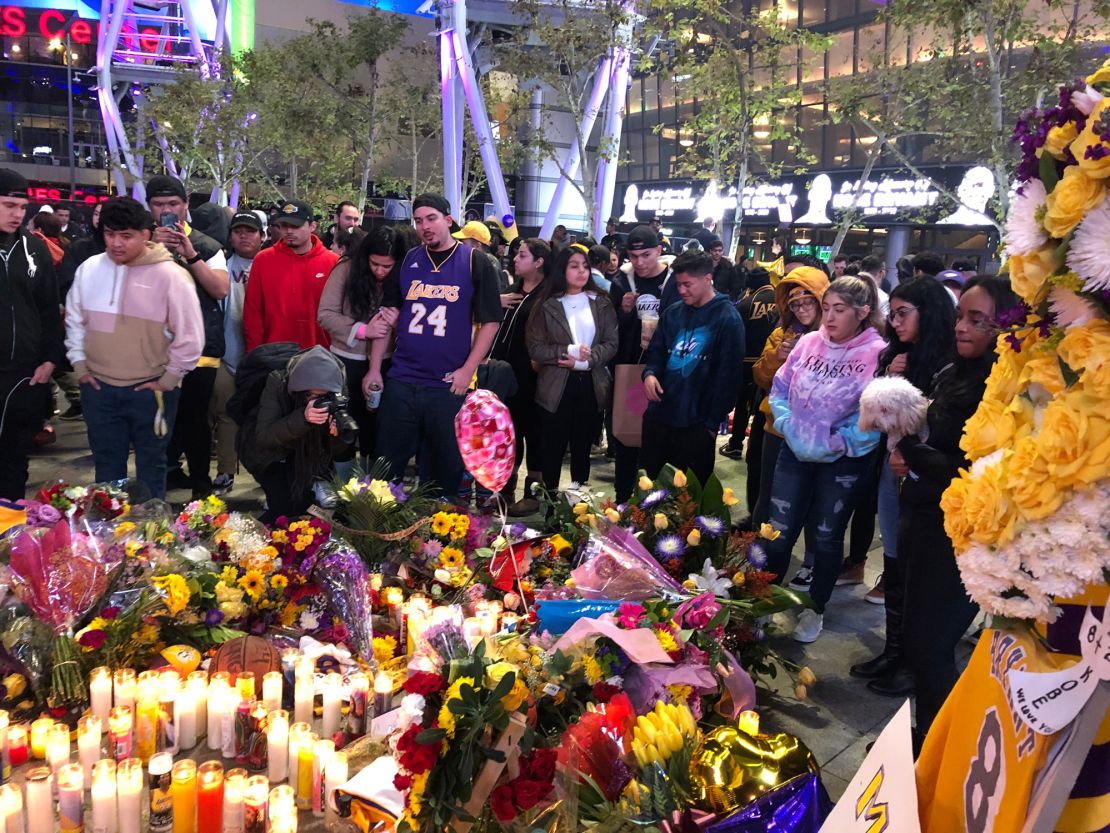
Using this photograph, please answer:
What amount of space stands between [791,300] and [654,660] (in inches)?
107

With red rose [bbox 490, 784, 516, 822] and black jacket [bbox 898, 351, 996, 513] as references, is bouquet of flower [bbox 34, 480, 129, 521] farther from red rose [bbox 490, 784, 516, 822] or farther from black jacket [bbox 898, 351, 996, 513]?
black jacket [bbox 898, 351, 996, 513]

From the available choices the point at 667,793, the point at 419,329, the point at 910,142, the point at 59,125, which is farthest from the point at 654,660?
the point at 59,125

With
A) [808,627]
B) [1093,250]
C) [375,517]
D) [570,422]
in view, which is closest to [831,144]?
[570,422]

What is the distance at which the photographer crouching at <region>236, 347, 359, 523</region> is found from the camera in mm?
3850

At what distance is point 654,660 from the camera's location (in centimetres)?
241

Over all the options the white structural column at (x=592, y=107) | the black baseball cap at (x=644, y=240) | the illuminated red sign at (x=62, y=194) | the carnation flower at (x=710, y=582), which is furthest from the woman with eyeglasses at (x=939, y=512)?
the illuminated red sign at (x=62, y=194)

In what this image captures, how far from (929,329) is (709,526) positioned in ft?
4.15

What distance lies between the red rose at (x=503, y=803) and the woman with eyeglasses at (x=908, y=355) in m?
2.24

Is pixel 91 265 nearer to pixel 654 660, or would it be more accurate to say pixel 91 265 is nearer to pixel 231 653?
pixel 231 653

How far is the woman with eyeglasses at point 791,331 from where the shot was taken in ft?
14.4

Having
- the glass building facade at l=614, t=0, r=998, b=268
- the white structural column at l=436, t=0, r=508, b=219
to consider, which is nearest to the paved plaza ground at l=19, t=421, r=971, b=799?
the white structural column at l=436, t=0, r=508, b=219

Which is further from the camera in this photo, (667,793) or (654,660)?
(654,660)

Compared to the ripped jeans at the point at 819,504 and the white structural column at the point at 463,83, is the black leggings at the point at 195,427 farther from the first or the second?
the white structural column at the point at 463,83

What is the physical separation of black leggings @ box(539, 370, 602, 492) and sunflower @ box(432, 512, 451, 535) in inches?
63.0
